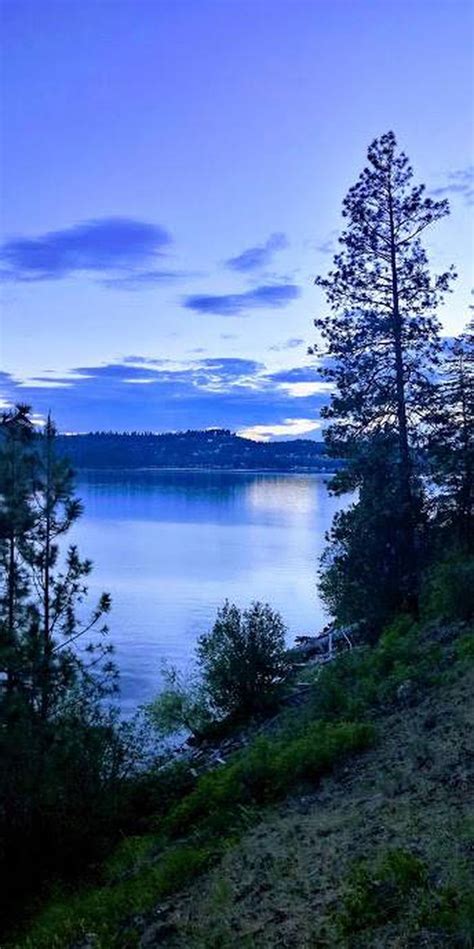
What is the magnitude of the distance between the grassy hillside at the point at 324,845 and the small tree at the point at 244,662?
29.7ft

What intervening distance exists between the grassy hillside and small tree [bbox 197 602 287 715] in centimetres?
906

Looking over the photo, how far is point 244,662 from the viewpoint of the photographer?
977 inches

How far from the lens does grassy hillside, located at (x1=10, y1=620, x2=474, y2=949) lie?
279 inches

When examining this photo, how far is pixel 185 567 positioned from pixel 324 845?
6212 centimetres

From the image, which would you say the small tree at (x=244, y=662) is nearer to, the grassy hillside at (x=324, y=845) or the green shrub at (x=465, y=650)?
the grassy hillside at (x=324, y=845)

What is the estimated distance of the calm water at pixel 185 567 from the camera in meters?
44.4

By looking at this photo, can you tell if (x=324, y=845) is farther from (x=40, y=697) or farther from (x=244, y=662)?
(x=244, y=662)

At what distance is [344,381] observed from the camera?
923 inches

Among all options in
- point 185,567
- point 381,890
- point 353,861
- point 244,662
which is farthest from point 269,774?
point 185,567

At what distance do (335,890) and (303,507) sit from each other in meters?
136

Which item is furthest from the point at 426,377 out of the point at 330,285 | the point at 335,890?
the point at 335,890

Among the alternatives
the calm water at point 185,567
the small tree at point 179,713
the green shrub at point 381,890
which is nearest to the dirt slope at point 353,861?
the green shrub at point 381,890

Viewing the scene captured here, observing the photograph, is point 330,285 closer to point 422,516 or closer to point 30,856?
point 422,516

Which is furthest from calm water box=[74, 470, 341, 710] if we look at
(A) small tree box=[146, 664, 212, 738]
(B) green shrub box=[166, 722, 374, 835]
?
(B) green shrub box=[166, 722, 374, 835]
